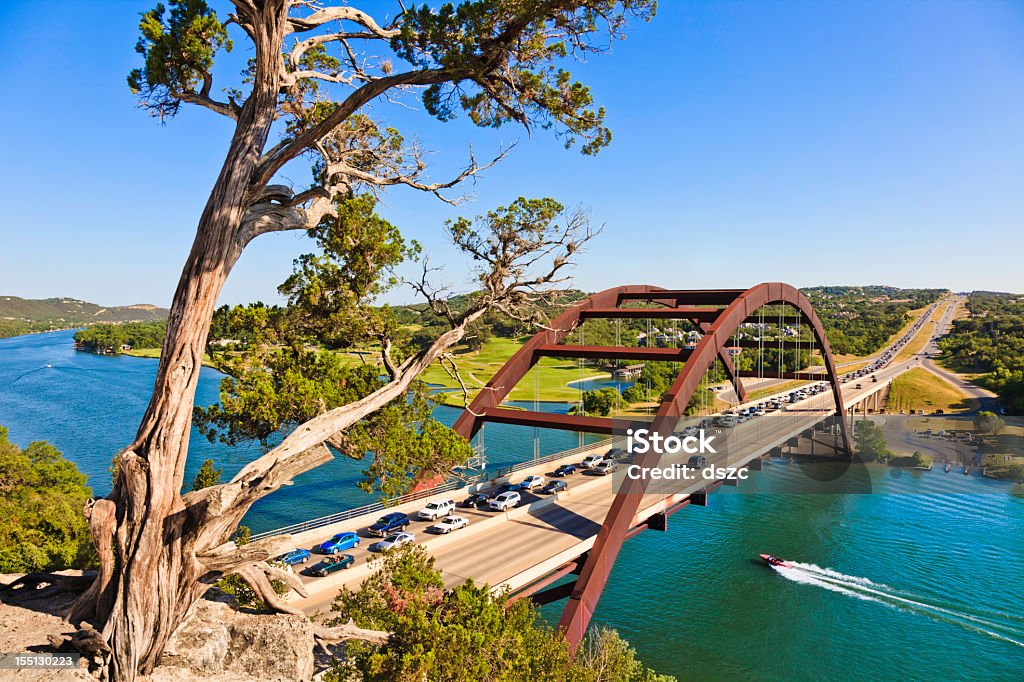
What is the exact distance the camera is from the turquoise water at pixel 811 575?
2398 cm

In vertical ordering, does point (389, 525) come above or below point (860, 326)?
below

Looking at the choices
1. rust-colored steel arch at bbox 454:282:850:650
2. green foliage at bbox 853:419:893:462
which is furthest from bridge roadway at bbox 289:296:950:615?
green foliage at bbox 853:419:893:462

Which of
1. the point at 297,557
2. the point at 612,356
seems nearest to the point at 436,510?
the point at 297,557

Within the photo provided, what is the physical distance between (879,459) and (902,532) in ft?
88.6

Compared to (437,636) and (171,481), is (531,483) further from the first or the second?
(171,481)

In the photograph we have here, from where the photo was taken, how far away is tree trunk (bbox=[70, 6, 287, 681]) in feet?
30.2

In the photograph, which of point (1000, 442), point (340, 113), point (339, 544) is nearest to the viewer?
point (340, 113)

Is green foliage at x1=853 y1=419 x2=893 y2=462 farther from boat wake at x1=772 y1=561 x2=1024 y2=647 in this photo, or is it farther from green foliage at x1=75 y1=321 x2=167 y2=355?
green foliage at x1=75 y1=321 x2=167 y2=355

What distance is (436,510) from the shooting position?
2591cm

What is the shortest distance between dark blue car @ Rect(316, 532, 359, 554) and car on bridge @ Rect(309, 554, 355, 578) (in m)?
0.35

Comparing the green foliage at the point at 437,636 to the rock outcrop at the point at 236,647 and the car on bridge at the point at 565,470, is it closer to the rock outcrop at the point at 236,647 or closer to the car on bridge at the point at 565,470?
the rock outcrop at the point at 236,647

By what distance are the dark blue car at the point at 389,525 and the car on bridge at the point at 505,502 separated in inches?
161

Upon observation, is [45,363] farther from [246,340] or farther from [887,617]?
[887,617]

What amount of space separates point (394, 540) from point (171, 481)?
13510mm
